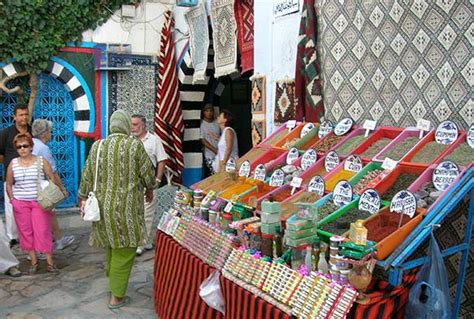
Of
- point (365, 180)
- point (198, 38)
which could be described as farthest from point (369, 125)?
point (198, 38)

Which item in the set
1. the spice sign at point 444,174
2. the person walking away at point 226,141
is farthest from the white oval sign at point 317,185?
the person walking away at point 226,141

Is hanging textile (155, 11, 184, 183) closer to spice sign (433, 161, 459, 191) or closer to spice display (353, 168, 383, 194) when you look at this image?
spice display (353, 168, 383, 194)

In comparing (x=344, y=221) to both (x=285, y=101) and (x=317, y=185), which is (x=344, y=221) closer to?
(x=317, y=185)

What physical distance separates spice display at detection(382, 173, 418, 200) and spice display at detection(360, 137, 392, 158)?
14.2 inches

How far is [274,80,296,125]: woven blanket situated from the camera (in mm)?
4839

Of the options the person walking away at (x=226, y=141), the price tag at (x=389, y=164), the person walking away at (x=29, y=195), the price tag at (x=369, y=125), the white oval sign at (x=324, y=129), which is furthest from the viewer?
the person walking away at (x=226, y=141)

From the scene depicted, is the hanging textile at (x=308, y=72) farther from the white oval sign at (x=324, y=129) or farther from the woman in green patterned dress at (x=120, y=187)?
the woman in green patterned dress at (x=120, y=187)

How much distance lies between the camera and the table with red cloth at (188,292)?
8.52 feet

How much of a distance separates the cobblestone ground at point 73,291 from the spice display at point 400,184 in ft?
6.60

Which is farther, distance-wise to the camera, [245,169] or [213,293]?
[245,169]

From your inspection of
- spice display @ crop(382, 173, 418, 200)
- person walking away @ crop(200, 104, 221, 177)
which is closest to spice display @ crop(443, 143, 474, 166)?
spice display @ crop(382, 173, 418, 200)

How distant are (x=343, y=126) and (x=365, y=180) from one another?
2.82 feet

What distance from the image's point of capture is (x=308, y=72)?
176 inches

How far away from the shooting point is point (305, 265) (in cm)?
247
